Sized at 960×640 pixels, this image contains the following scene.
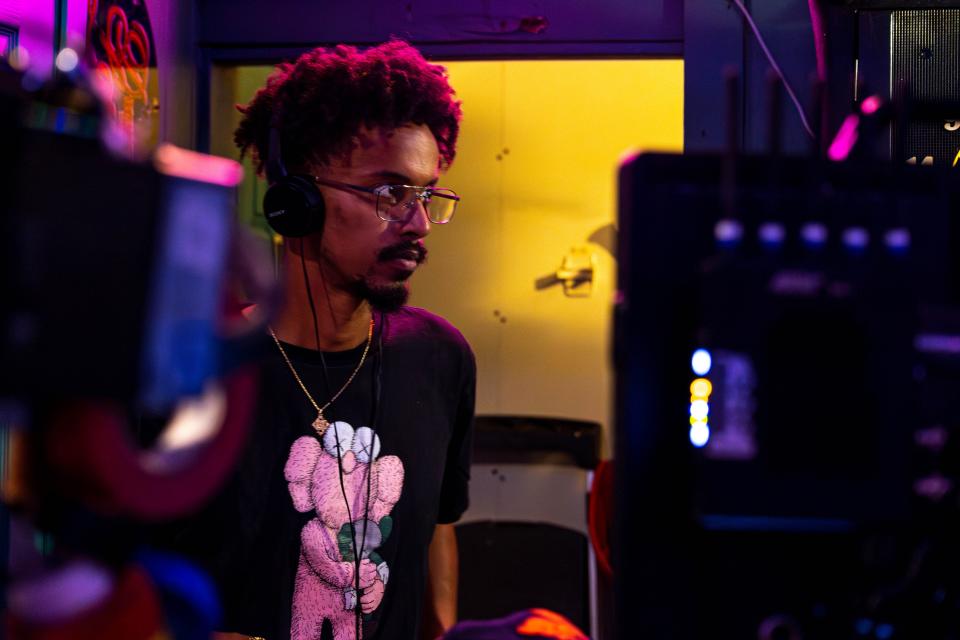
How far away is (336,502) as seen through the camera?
1.42 meters

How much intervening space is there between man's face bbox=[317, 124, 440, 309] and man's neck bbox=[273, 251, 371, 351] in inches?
0.9

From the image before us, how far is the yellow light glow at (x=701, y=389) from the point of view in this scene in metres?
0.55

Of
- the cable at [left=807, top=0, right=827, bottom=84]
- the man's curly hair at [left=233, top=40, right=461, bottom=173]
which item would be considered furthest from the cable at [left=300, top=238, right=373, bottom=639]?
the cable at [left=807, top=0, right=827, bottom=84]

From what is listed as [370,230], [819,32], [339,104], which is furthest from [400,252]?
[819,32]

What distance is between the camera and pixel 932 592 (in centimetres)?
59

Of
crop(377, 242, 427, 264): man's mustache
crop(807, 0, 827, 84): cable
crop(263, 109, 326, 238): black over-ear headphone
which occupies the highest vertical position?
crop(807, 0, 827, 84): cable

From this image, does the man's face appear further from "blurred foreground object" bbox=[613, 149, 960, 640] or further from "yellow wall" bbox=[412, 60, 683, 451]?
"yellow wall" bbox=[412, 60, 683, 451]

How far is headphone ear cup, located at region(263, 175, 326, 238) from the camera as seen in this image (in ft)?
4.83

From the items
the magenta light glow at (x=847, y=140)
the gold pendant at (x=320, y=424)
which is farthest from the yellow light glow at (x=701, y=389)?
the gold pendant at (x=320, y=424)

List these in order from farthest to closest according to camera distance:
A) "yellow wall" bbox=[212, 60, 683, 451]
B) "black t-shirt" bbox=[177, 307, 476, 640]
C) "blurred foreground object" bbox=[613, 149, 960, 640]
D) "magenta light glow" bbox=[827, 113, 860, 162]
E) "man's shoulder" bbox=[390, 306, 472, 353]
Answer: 1. "yellow wall" bbox=[212, 60, 683, 451]
2. "man's shoulder" bbox=[390, 306, 472, 353]
3. "black t-shirt" bbox=[177, 307, 476, 640]
4. "magenta light glow" bbox=[827, 113, 860, 162]
5. "blurred foreground object" bbox=[613, 149, 960, 640]

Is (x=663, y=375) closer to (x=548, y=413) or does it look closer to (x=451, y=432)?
(x=451, y=432)

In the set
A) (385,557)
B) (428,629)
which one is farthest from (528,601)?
(385,557)

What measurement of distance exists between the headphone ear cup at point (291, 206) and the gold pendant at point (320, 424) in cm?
33

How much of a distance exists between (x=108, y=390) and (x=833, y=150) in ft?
1.95
